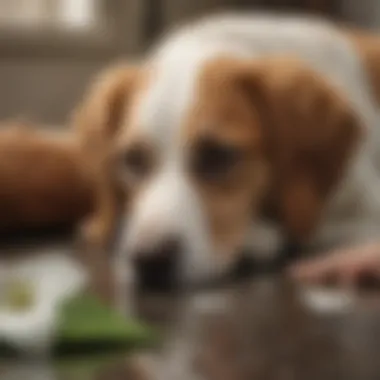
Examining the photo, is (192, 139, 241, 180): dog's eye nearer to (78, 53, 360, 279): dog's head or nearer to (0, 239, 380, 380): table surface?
(78, 53, 360, 279): dog's head

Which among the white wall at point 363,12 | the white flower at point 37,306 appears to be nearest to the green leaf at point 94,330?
the white flower at point 37,306

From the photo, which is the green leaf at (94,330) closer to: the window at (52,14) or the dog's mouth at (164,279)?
the dog's mouth at (164,279)

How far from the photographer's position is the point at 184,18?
8.23 ft

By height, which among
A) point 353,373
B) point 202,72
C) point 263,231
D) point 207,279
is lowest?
point 353,373

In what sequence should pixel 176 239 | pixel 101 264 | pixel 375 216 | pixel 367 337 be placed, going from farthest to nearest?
pixel 375 216, pixel 101 264, pixel 176 239, pixel 367 337

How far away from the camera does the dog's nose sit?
1128 mm

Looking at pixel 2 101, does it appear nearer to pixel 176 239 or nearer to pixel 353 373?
pixel 176 239

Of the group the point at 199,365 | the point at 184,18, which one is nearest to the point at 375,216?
the point at 199,365

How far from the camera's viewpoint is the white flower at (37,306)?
2.63 feet

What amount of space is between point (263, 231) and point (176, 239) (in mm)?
203

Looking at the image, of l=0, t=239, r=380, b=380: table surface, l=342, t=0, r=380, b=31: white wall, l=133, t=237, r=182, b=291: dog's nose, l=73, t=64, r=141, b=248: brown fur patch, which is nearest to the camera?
l=0, t=239, r=380, b=380: table surface

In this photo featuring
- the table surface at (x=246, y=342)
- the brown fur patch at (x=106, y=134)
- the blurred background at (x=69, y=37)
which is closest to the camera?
the table surface at (x=246, y=342)

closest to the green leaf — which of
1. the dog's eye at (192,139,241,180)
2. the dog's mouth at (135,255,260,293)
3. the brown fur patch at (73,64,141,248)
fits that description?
the dog's mouth at (135,255,260,293)

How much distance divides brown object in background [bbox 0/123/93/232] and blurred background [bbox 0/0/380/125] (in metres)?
0.87
